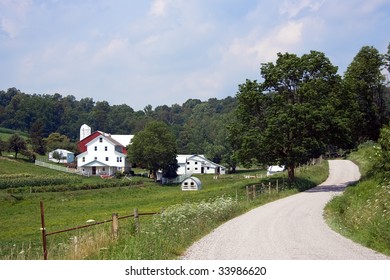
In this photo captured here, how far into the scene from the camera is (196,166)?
80.0m

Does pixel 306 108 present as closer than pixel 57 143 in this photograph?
Yes

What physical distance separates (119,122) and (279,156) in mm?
87895

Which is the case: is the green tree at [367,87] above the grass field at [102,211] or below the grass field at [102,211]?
above

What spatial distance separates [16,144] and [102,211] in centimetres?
4152

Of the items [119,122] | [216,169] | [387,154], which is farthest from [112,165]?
[387,154]

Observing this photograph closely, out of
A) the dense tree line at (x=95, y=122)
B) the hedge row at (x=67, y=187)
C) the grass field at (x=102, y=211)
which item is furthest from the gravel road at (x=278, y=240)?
the dense tree line at (x=95, y=122)

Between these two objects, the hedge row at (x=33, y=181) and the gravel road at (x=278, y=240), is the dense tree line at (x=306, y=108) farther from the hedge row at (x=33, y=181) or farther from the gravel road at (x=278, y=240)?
the hedge row at (x=33, y=181)

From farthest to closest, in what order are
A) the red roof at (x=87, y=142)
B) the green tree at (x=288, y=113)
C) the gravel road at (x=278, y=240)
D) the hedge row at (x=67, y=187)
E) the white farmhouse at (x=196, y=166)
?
the red roof at (x=87, y=142) < the white farmhouse at (x=196, y=166) < the hedge row at (x=67, y=187) < the green tree at (x=288, y=113) < the gravel road at (x=278, y=240)

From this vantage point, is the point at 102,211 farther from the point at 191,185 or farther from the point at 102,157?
the point at 102,157

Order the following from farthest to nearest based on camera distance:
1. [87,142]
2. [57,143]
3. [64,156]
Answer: [57,143]
[87,142]
[64,156]

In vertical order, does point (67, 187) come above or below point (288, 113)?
below

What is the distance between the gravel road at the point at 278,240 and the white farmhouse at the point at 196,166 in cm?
5027

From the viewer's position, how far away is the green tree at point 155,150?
7562 cm

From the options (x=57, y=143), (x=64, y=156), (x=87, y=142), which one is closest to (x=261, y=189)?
(x=87, y=142)
